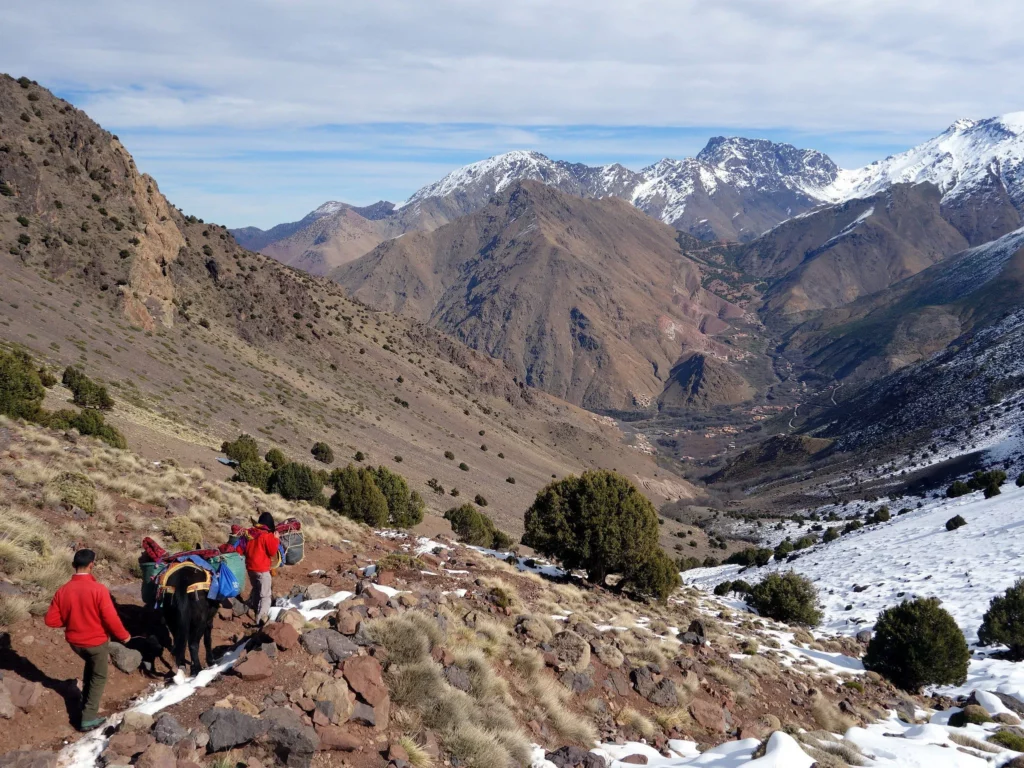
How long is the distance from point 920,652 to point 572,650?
12.1 m

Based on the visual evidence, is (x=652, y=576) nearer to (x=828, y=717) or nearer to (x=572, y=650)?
(x=828, y=717)

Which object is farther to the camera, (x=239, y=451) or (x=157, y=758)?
(x=239, y=451)

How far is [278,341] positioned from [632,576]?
64.8 meters

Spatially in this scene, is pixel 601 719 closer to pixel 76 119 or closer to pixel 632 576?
pixel 632 576

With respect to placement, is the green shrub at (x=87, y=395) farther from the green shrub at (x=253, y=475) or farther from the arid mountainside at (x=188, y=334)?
the green shrub at (x=253, y=475)

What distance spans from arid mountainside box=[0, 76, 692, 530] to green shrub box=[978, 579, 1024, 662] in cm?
3160

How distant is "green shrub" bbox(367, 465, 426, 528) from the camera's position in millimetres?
32375

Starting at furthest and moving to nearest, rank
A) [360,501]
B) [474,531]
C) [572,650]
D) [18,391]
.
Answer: [474,531], [360,501], [18,391], [572,650]

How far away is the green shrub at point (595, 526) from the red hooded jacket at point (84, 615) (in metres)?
18.1

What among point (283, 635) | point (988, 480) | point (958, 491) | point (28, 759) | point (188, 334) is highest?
point (188, 334)

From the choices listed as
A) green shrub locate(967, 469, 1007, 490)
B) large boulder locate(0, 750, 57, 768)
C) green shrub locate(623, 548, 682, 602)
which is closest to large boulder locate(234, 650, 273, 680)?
large boulder locate(0, 750, 57, 768)

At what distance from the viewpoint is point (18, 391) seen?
74.0 ft

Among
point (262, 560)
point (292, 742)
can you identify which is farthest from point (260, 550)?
point (292, 742)

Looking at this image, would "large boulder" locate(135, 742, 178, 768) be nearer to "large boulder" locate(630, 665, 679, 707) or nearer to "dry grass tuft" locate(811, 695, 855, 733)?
"large boulder" locate(630, 665, 679, 707)
